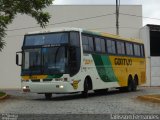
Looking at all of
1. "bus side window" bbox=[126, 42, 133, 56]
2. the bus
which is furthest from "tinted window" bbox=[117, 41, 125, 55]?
the bus

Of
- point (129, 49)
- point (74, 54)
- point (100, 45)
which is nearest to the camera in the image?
point (74, 54)

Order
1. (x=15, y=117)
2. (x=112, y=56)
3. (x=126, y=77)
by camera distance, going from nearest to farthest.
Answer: (x=15, y=117), (x=112, y=56), (x=126, y=77)

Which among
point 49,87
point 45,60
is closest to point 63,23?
point 45,60

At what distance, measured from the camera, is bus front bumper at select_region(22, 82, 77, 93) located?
81.8 feet

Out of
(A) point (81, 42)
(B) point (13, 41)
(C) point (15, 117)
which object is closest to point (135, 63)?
(A) point (81, 42)

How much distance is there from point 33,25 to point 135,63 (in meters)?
22.9

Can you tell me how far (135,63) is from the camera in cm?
3484

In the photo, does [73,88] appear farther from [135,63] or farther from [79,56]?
[135,63]

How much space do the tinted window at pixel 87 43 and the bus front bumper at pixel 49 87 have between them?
253cm

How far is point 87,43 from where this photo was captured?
89.1 feet

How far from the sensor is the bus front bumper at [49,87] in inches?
982

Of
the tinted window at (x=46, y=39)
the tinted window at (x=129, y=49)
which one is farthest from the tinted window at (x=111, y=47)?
the tinted window at (x=46, y=39)

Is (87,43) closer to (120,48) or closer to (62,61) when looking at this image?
(62,61)

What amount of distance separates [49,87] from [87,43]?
3.46 meters
